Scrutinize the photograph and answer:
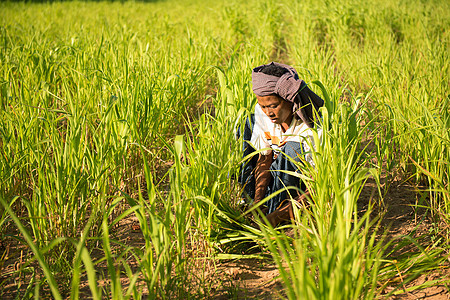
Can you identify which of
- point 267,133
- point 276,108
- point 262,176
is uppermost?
point 276,108

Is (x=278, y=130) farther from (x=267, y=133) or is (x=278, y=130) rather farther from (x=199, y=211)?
(x=199, y=211)

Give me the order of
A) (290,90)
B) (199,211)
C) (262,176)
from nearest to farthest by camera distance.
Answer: (199,211)
(290,90)
(262,176)

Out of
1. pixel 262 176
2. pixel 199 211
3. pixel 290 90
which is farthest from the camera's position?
pixel 262 176

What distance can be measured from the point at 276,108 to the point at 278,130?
19cm

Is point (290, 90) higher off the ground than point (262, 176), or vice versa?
point (290, 90)

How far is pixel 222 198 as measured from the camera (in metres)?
1.79

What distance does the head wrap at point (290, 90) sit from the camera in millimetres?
1854

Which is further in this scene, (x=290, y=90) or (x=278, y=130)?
(x=278, y=130)

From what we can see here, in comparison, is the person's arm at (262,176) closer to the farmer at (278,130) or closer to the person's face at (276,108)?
the farmer at (278,130)

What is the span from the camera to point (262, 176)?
209 centimetres

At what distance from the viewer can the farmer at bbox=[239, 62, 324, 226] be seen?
6.17 ft

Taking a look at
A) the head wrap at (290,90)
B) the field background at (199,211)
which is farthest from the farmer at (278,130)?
the field background at (199,211)

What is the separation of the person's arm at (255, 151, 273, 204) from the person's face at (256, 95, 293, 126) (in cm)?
23

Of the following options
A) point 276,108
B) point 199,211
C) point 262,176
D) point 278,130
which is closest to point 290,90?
point 276,108
